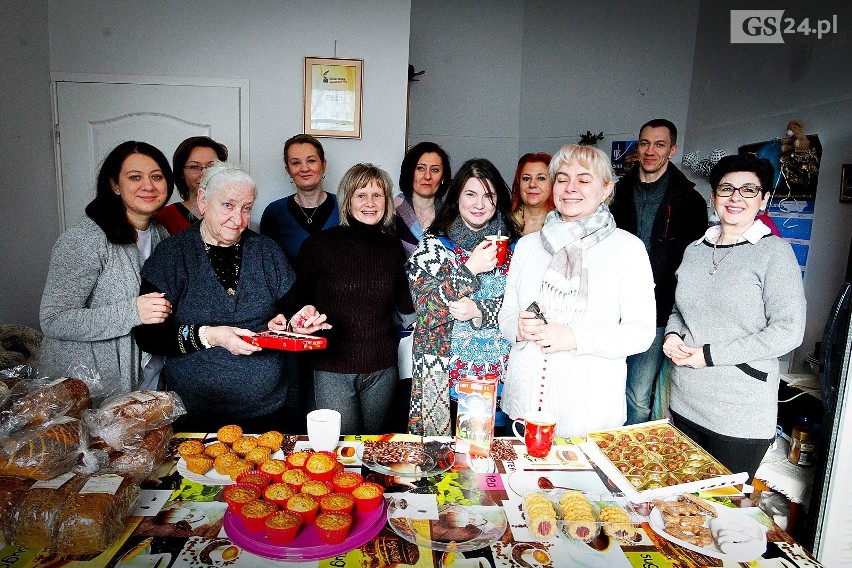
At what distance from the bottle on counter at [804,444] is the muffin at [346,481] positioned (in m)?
2.22

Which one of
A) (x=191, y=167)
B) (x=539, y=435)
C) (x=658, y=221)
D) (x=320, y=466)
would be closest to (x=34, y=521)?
(x=320, y=466)

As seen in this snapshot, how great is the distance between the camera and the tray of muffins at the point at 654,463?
1330 millimetres

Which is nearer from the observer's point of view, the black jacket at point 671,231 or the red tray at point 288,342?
the red tray at point 288,342

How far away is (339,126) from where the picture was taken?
11.6 ft

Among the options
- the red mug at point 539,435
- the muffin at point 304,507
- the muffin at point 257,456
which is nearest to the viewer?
the muffin at point 304,507

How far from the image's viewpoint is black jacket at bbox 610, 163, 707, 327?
2677 millimetres

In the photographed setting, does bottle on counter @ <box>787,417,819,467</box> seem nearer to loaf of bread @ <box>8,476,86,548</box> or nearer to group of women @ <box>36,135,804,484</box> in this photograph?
group of women @ <box>36,135,804,484</box>

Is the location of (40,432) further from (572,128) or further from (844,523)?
(572,128)

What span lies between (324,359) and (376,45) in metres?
2.25

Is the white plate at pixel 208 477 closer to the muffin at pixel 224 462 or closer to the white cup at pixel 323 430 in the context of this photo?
the muffin at pixel 224 462

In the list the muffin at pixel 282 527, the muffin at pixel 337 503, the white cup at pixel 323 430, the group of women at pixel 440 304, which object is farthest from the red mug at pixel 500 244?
the muffin at pixel 282 527

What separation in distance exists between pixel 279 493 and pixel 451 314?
1.12m

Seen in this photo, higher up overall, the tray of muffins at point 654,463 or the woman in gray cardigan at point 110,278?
the woman in gray cardigan at point 110,278

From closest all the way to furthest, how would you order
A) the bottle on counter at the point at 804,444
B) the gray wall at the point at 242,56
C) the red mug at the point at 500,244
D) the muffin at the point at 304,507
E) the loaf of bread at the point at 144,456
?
the muffin at the point at 304,507
the loaf of bread at the point at 144,456
the red mug at the point at 500,244
the bottle on counter at the point at 804,444
the gray wall at the point at 242,56
